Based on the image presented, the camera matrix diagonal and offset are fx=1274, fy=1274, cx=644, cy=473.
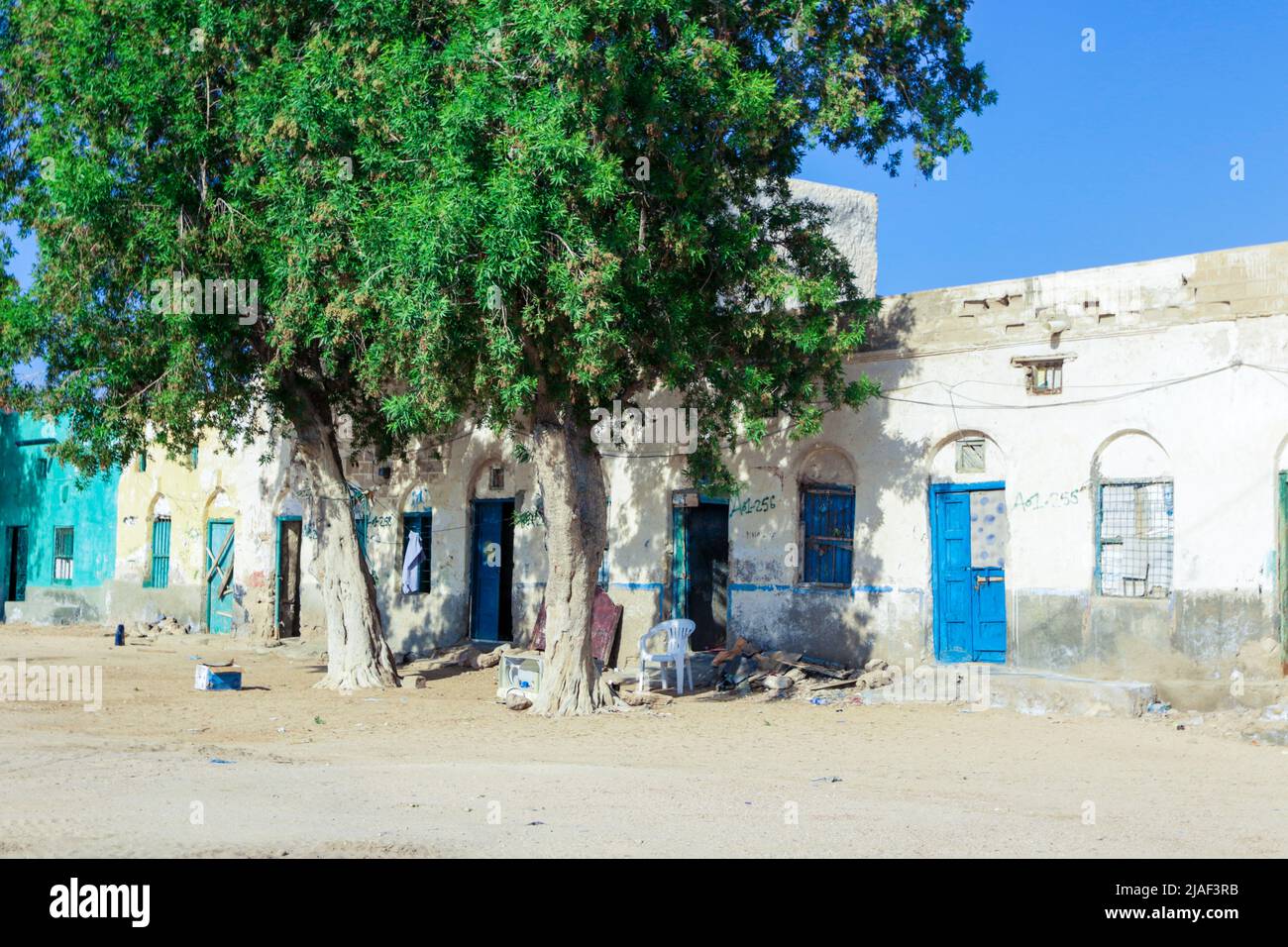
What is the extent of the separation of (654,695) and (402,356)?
211 inches

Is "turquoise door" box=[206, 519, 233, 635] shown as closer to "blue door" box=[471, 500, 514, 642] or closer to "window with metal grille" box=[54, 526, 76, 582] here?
"window with metal grille" box=[54, 526, 76, 582]

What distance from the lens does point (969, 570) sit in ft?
51.5

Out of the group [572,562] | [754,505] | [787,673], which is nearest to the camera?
[572,562]

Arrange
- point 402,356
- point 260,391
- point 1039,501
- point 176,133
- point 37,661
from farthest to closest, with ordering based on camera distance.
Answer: point 37,661 < point 260,391 < point 1039,501 < point 176,133 < point 402,356

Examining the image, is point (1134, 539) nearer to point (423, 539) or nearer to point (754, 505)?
point (754, 505)

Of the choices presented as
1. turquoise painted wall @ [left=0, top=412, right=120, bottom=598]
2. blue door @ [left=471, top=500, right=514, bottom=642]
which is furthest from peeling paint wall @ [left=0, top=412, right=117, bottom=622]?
blue door @ [left=471, top=500, right=514, bottom=642]

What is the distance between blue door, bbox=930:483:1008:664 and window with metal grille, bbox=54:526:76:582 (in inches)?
838

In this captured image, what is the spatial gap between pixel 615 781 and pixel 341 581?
8298 mm

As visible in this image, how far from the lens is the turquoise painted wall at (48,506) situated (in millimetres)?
28297

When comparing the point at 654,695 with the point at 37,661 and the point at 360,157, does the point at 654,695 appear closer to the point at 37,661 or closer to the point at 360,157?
the point at 360,157

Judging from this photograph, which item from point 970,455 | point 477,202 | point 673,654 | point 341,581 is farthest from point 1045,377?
point 341,581

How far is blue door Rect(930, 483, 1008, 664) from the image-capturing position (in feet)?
50.8

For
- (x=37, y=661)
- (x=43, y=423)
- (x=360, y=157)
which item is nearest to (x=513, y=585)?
(x=37, y=661)

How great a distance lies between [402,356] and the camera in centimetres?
1245
